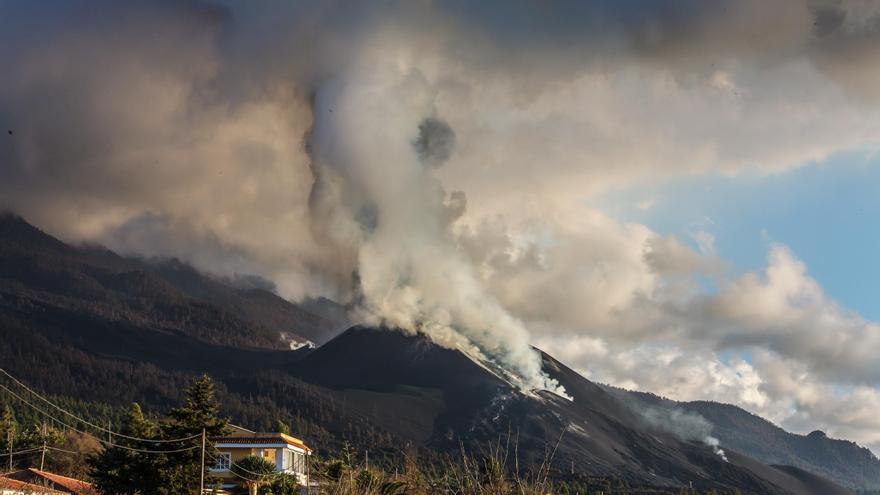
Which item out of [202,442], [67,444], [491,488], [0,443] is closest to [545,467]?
[491,488]

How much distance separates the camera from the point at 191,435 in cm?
8181

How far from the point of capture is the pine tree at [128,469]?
267 feet

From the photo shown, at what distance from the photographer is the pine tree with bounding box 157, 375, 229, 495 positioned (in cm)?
8025

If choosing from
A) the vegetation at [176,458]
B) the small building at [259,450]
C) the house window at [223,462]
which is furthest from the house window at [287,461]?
the vegetation at [176,458]

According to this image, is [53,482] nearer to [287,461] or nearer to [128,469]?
[128,469]

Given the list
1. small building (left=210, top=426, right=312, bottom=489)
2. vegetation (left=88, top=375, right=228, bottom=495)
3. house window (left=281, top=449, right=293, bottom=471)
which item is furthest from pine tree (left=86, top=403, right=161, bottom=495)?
house window (left=281, top=449, right=293, bottom=471)

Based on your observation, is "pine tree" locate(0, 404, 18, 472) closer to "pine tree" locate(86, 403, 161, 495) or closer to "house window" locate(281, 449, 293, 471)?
"pine tree" locate(86, 403, 161, 495)

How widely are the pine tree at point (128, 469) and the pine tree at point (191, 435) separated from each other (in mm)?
1331

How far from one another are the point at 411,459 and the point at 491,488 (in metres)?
7.12

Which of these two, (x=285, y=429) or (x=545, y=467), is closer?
(x=545, y=467)

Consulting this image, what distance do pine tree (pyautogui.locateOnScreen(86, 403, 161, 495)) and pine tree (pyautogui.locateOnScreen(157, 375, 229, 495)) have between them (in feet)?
4.37

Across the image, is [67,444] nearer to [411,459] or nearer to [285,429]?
[285,429]

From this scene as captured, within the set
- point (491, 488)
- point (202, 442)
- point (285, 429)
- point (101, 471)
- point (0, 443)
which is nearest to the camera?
point (491, 488)

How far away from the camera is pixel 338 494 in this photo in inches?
1695
